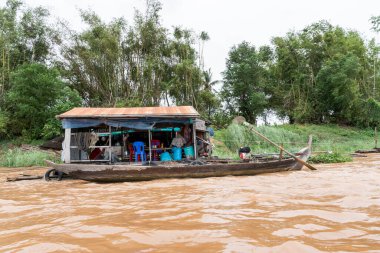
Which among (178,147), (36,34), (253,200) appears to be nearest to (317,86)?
(178,147)

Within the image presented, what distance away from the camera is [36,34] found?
65.5 ft

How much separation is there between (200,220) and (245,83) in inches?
859

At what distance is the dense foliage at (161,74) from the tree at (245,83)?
84 millimetres

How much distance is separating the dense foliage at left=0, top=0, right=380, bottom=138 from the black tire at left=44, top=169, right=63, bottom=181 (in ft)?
26.3

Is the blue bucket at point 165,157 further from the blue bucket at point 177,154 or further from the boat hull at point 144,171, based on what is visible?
the boat hull at point 144,171

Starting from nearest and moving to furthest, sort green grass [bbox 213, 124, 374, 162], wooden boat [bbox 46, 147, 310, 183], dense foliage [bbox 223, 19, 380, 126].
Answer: wooden boat [bbox 46, 147, 310, 183]
green grass [bbox 213, 124, 374, 162]
dense foliage [bbox 223, 19, 380, 126]

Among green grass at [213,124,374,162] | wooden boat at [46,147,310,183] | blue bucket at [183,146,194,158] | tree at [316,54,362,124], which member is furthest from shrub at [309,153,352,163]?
tree at [316,54,362,124]

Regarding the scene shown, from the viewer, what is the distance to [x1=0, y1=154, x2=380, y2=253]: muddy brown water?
2826 mm

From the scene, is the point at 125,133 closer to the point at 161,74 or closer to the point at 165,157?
the point at 165,157

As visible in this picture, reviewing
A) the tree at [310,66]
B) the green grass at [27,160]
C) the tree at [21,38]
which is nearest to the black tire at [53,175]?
the green grass at [27,160]

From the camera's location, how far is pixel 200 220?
12.1ft

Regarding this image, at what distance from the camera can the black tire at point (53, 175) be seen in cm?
855

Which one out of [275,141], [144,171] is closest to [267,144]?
[275,141]

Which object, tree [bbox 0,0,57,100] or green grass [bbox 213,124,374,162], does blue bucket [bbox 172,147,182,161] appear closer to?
green grass [bbox 213,124,374,162]
